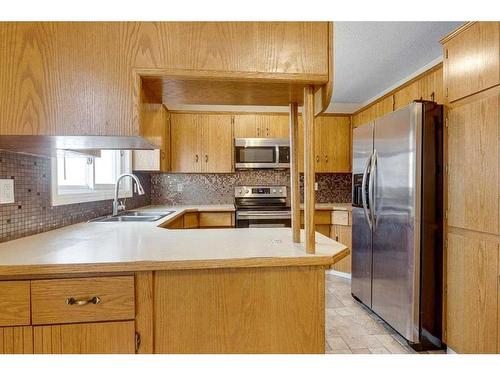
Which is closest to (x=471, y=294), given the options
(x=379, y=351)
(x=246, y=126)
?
(x=379, y=351)

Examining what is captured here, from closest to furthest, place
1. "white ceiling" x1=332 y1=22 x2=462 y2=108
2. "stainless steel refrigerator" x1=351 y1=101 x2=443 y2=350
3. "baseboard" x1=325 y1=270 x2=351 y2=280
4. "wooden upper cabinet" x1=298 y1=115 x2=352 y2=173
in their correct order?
"stainless steel refrigerator" x1=351 y1=101 x2=443 y2=350, "white ceiling" x1=332 y1=22 x2=462 y2=108, "baseboard" x1=325 y1=270 x2=351 y2=280, "wooden upper cabinet" x1=298 y1=115 x2=352 y2=173

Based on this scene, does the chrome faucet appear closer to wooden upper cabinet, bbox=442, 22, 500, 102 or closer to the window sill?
the window sill

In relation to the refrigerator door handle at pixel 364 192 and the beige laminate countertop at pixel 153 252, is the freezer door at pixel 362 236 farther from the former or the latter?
the beige laminate countertop at pixel 153 252

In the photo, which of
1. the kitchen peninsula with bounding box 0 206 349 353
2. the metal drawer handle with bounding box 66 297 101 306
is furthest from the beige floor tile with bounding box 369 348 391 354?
the metal drawer handle with bounding box 66 297 101 306

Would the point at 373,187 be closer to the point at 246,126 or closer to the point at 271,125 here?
the point at 271,125

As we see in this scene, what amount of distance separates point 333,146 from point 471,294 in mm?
2508

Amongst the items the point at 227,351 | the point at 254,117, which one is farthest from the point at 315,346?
the point at 254,117

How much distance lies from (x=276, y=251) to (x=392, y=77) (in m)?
3.00

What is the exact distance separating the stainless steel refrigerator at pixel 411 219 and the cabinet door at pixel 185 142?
7.31 ft

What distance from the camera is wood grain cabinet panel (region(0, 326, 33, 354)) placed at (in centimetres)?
98

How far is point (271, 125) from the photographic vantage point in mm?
3791

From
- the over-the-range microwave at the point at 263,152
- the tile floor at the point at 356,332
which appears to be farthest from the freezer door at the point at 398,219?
the over-the-range microwave at the point at 263,152

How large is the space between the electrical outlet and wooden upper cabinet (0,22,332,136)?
446mm
